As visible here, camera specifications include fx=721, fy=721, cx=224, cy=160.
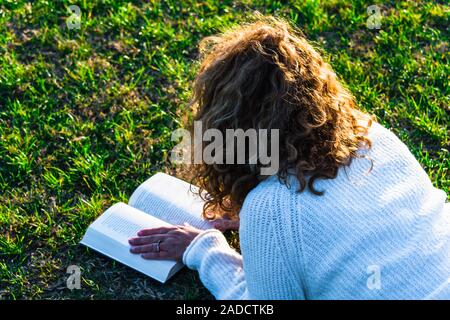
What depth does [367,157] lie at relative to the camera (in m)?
2.42

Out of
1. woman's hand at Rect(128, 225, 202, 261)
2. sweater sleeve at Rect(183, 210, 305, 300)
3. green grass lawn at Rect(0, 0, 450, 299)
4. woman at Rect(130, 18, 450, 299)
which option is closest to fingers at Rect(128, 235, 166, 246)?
woman's hand at Rect(128, 225, 202, 261)

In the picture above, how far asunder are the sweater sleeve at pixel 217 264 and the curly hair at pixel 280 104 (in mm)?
390

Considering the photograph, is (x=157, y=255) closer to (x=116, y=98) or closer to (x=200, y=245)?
(x=200, y=245)

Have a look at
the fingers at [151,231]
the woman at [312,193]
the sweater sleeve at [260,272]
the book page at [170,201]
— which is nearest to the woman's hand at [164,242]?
the fingers at [151,231]

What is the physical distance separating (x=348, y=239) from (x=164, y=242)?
0.94 m

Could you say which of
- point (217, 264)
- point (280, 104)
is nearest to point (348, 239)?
point (280, 104)

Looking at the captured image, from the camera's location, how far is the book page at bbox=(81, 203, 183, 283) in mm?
2955

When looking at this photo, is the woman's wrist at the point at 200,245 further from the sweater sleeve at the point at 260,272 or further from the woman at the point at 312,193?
the woman at the point at 312,193

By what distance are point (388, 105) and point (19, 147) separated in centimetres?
195

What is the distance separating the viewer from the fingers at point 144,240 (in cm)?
298

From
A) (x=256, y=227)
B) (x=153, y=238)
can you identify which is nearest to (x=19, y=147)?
(x=153, y=238)

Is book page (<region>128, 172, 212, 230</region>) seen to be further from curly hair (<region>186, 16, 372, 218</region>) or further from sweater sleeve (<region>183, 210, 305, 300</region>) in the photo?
curly hair (<region>186, 16, 372, 218</region>)

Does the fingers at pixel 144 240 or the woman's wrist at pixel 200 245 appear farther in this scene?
the fingers at pixel 144 240

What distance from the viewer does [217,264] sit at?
2.76 meters
